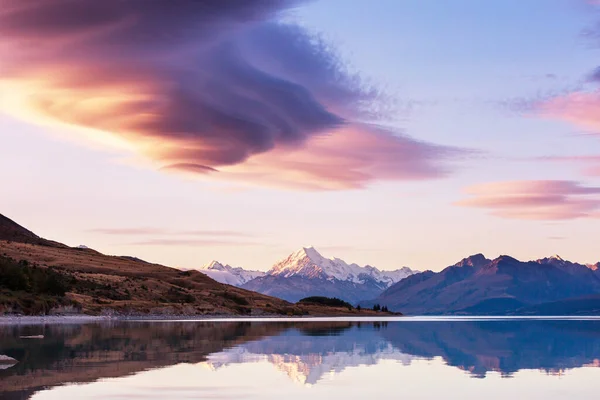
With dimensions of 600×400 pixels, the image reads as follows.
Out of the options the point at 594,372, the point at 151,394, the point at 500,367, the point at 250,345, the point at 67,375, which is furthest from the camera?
the point at 250,345

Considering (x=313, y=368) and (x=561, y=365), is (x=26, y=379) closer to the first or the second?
(x=313, y=368)

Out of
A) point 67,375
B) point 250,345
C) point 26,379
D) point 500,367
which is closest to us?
point 26,379

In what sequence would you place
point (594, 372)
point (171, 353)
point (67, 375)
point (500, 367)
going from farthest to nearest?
point (171, 353)
point (500, 367)
point (594, 372)
point (67, 375)

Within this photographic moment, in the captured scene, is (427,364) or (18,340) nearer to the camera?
(427,364)

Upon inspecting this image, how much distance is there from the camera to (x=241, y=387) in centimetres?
4694

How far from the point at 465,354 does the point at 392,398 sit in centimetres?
3811

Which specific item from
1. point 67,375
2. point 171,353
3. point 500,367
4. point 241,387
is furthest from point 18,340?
point 500,367

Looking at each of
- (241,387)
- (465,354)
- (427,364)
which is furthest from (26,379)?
(465,354)

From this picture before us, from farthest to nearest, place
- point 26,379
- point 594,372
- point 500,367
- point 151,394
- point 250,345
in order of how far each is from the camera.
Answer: point 250,345, point 500,367, point 594,372, point 26,379, point 151,394

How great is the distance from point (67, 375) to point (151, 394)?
394 inches

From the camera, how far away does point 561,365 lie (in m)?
64.6

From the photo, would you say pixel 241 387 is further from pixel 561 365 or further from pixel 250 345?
pixel 250 345

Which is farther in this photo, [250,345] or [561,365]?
[250,345]

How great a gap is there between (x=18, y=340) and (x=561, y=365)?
54.2 m
